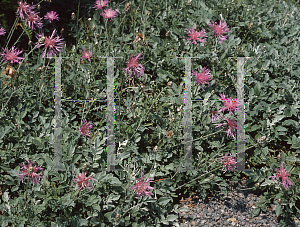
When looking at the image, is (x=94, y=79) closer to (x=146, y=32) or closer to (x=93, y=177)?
(x=146, y=32)

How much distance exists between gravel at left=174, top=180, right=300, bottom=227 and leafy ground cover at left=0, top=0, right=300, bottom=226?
0.32 ft

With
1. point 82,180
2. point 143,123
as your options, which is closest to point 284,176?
point 143,123

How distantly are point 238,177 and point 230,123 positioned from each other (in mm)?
701

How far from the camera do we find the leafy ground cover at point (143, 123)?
214cm

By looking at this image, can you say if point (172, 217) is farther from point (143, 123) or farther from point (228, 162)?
point (143, 123)

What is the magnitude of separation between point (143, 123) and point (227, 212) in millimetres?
1092

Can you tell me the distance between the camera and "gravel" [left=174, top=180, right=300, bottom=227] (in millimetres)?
2412

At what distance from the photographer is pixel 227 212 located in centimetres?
250

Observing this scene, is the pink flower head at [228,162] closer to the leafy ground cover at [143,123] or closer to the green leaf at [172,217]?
the leafy ground cover at [143,123]

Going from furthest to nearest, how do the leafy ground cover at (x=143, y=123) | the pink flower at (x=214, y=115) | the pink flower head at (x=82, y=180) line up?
the pink flower at (x=214, y=115)
the leafy ground cover at (x=143, y=123)
the pink flower head at (x=82, y=180)

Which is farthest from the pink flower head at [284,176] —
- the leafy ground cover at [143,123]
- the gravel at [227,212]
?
the gravel at [227,212]

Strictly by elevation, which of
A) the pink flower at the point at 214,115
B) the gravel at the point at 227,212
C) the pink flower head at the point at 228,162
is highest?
the pink flower at the point at 214,115

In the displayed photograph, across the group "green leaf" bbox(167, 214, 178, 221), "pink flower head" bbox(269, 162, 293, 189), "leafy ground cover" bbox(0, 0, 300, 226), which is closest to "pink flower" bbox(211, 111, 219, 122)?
"leafy ground cover" bbox(0, 0, 300, 226)

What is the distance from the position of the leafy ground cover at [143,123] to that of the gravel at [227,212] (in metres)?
0.10
